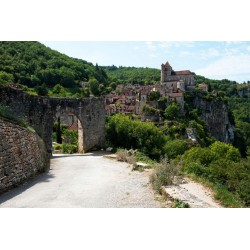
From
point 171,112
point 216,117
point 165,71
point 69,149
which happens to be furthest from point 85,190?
point 165,71

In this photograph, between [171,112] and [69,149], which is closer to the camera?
[69,149]

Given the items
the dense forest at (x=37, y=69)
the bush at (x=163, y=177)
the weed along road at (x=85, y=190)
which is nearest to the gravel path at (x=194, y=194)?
the bush at (x=163, y=177)

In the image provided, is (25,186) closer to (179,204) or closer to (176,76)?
(179,204)

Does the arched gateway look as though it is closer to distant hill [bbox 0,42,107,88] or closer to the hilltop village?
distant hill [bbox 0,42,107,88]

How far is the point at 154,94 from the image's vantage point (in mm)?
80688

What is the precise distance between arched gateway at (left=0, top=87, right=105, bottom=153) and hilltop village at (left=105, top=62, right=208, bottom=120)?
51359mm

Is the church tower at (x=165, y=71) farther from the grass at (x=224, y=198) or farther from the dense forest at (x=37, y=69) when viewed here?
the grass at (x=224, y=198)

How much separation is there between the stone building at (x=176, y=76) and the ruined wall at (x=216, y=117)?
9966mm

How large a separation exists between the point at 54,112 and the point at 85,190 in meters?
10.1

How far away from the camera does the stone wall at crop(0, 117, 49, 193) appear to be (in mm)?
8367

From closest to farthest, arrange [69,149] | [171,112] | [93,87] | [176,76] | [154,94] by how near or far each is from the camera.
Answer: [69,149]
[171,112]
[154,94]
[93,87]
[176,76]

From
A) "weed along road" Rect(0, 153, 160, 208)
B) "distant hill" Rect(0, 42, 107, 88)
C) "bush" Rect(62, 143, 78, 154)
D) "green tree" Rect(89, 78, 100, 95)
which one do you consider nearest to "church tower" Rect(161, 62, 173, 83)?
"green tree" Rect(89, 78, 100, 95)

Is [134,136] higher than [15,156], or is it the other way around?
[15,156]

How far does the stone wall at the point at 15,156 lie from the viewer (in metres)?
8.37
